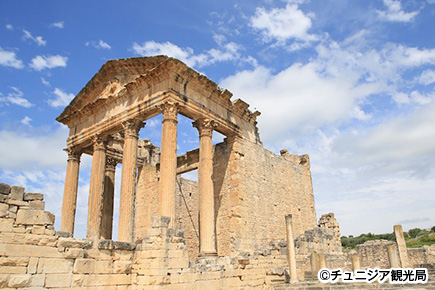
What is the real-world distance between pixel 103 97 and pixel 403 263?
1403 cm

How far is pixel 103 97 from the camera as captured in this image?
16734 millimetres

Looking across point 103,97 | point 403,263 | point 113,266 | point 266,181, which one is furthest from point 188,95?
point 403,263

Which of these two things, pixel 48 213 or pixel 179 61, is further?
pixel 179 61

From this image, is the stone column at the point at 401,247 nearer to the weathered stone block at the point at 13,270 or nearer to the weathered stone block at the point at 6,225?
the weathered stone block at the point at 13,270

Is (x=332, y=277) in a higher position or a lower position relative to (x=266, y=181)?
lower

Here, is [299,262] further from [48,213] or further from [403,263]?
[48,213]

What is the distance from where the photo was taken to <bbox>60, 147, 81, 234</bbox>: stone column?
17047 mm

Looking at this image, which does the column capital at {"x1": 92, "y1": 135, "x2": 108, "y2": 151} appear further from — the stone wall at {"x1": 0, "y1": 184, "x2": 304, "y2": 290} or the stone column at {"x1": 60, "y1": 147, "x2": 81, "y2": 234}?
→ the stone wall at {"x1": 0, "y1": 184, "x2": 304, "y2": 290}

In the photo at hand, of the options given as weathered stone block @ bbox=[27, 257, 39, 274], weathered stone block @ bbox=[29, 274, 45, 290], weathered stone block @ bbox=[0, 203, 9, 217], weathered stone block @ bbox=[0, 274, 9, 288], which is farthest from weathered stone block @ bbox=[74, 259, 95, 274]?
weathered stone block @ bbox=[0, 203, 9, 217]

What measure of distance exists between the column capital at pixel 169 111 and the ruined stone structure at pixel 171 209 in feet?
0.12

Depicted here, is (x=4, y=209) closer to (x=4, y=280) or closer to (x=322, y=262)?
(x=4, y=280)

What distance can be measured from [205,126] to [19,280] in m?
9.36

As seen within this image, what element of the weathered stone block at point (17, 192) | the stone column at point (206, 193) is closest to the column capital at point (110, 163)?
the stone column at point (206, 193)

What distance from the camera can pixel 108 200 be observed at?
62.1ft
